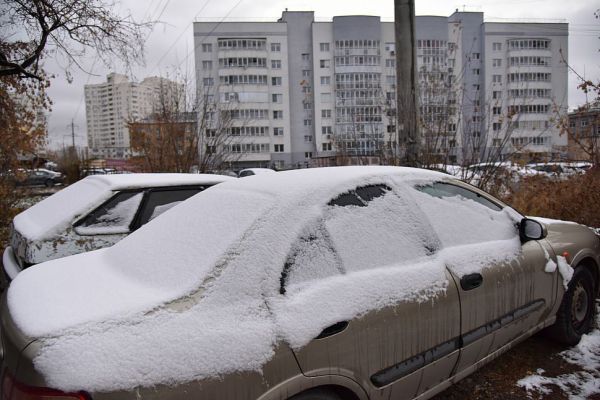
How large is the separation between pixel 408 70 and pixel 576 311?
3933 mm

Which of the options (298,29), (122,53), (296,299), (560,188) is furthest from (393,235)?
(298,29)

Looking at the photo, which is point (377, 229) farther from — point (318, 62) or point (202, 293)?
point (318, 62)

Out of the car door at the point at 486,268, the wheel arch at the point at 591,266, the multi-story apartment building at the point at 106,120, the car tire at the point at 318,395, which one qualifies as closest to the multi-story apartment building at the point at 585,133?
the wheel arch at the point at 591,266

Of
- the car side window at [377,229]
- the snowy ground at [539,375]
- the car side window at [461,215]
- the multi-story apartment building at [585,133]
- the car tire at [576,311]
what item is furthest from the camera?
the multi-story apartment building at [585,133]

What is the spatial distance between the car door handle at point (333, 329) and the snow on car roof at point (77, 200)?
3.07 meters

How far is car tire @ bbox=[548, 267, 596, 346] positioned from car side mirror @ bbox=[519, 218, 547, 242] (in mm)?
824

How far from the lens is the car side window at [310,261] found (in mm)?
1951

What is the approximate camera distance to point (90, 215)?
13.4 ft

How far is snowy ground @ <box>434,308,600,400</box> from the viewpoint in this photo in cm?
297

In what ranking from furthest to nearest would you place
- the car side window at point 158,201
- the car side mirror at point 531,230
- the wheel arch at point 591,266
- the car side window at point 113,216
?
1. the car side window at point 158,201
2. the car side window at point 113,216
3. the wheel arch at point 591,266
4. the car side mirror at point 531,230

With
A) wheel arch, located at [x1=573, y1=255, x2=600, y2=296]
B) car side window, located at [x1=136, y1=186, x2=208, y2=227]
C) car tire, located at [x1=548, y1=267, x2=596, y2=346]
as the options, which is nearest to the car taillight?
car side window, located at [x1=136, y1=186, x2=208, y2=227]

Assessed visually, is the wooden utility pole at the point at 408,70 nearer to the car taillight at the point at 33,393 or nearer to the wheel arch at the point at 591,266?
the wheel arch at the point at 591,266

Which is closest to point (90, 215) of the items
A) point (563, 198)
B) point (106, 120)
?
point (563, 198)

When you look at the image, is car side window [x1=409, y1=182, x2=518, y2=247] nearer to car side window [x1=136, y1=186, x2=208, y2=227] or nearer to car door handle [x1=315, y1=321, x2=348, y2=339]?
car door handle [x1=315, y1=321, x2=348, y2=339]
